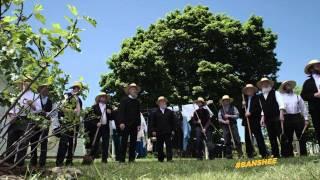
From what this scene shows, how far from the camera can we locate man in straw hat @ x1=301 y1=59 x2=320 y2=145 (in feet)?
28.1

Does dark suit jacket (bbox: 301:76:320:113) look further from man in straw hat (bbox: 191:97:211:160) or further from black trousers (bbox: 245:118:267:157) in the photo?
man in straw hat (bbox: 191:97:211:160)

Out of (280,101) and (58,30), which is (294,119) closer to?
(280,101)

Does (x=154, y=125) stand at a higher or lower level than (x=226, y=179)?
higher

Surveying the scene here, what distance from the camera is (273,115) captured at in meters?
10.5

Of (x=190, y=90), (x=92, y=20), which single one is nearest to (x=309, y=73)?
(x=92, y=20)

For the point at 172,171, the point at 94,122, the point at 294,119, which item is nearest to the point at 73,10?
the point at 172,171

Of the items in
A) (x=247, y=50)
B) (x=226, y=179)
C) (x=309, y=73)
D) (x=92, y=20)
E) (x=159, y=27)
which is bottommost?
(x=226, y=179)

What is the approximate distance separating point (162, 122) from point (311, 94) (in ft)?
13.6

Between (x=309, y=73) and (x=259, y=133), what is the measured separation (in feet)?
6.24

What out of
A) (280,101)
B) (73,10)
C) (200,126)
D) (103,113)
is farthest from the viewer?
(200,126)

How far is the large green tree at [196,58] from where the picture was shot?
28219mm

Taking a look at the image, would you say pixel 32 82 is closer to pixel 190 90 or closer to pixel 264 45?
pixel 190 90

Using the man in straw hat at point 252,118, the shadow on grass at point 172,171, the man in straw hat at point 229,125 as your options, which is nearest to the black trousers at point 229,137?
the man in straw hat at point 229,125

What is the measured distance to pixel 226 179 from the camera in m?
4.17
